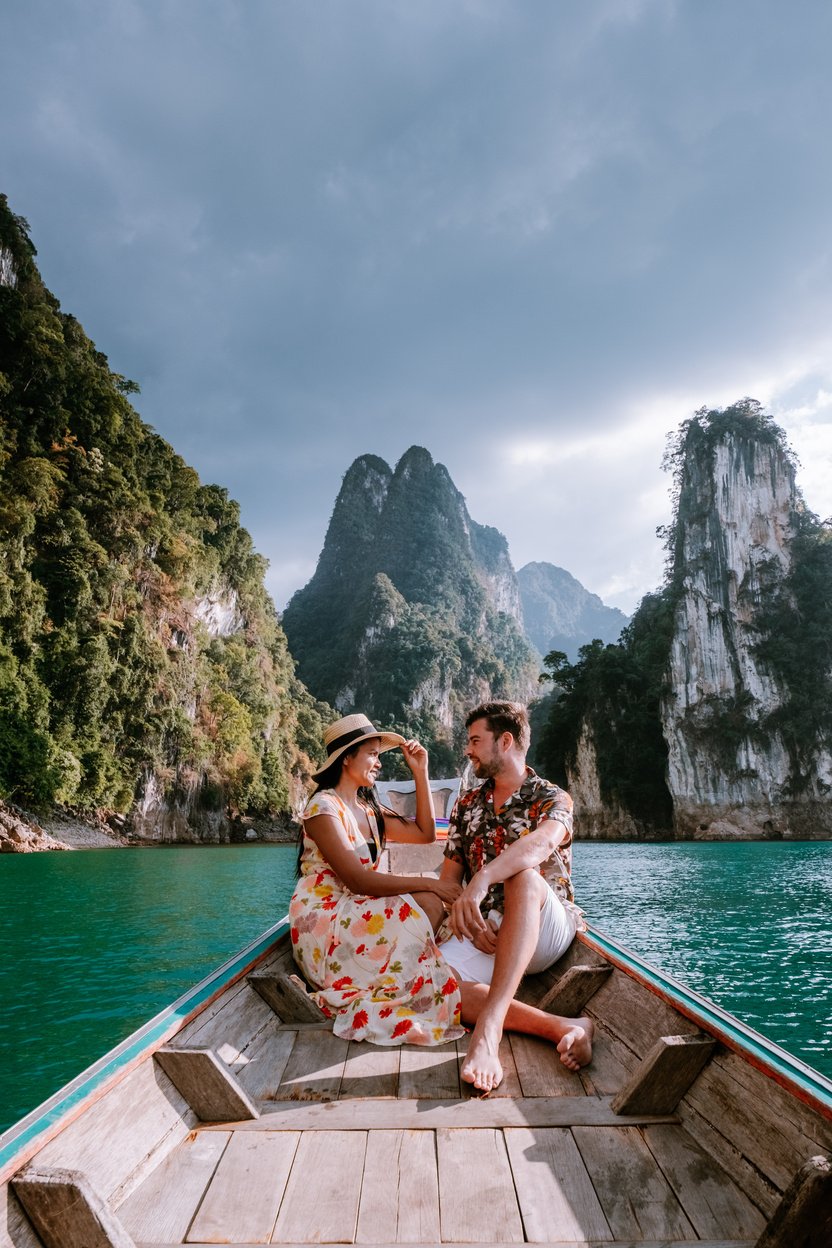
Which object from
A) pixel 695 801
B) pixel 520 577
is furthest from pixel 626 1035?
pixel 520 577

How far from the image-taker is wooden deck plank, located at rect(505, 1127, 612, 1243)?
4.63ft

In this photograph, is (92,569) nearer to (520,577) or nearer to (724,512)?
(724,512)

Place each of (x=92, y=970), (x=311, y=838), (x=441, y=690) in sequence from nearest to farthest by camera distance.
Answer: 1. (x=311, y=838)
2. (x=92, y=970)
3. (x=441, y=690)

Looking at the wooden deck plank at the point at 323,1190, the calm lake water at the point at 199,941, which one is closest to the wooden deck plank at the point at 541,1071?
the wooden deck plank at the point at 323,1190

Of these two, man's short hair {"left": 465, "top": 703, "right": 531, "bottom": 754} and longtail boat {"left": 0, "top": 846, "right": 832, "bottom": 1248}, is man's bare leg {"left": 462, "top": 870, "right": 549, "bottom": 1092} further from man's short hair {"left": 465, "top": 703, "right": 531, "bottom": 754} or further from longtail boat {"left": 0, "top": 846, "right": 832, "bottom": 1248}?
man's short hair {"left": 465, "top": 703, "right": 531, "bottom": 754}

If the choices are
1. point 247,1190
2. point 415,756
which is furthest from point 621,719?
point 247,1190

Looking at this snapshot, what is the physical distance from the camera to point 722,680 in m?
36.0

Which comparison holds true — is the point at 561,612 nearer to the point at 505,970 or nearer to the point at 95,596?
the point at 95,596

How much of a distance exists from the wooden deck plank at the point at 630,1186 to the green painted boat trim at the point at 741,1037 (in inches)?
13.1

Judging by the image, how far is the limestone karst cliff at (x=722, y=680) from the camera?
33594 millimetres

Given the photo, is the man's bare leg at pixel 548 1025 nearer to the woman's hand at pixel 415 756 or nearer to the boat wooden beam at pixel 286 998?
the boat wooden beam at pixel 286 998

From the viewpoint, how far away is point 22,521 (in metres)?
23.3

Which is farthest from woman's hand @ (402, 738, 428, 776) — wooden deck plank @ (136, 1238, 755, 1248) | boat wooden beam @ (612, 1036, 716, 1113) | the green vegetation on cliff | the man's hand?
the green vegetation on cliff

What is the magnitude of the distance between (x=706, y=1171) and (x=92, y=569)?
90.9ft
